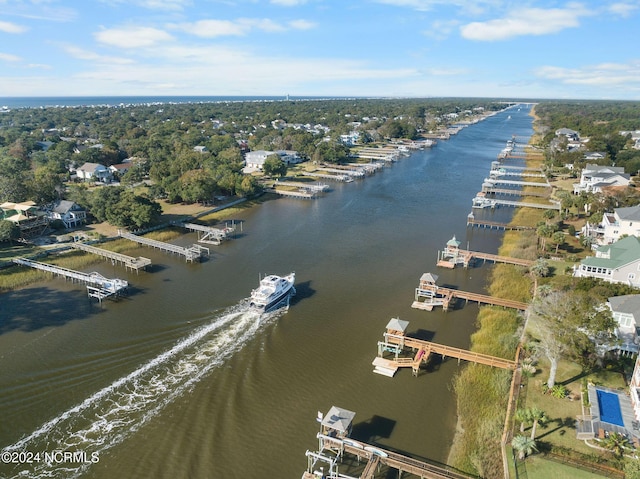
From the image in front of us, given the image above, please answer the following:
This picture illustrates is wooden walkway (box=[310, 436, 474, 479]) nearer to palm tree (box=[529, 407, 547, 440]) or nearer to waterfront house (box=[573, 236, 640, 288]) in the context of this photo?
palm tree (box=[529, 407, 547, 440])

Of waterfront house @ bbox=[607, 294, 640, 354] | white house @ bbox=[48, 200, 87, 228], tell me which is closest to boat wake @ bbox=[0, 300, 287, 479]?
waterfront house @ bbox=[607, 294, 640, 354]

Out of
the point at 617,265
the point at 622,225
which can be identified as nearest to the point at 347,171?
the point at 622,225

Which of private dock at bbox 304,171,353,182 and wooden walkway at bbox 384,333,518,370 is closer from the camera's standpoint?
wooden walkway at bbox 384,333,518,370

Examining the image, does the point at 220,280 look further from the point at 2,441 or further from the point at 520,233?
the point at 520,233

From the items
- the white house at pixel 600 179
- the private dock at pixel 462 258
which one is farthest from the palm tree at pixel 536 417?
the white house at pixel 600 179

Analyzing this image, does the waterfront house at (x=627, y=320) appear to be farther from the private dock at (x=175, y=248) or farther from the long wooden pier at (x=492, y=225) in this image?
the private dock at (x=175, y=248)

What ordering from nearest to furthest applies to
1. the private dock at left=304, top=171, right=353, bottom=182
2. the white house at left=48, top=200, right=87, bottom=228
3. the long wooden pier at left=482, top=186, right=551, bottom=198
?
the white house at left=48, top=200, right=87, bottom=228 → the long wooden pier at left=482, top=186, right=551, bottom=198 → the private dock at left=304, top=171, right=353, bottom=182
